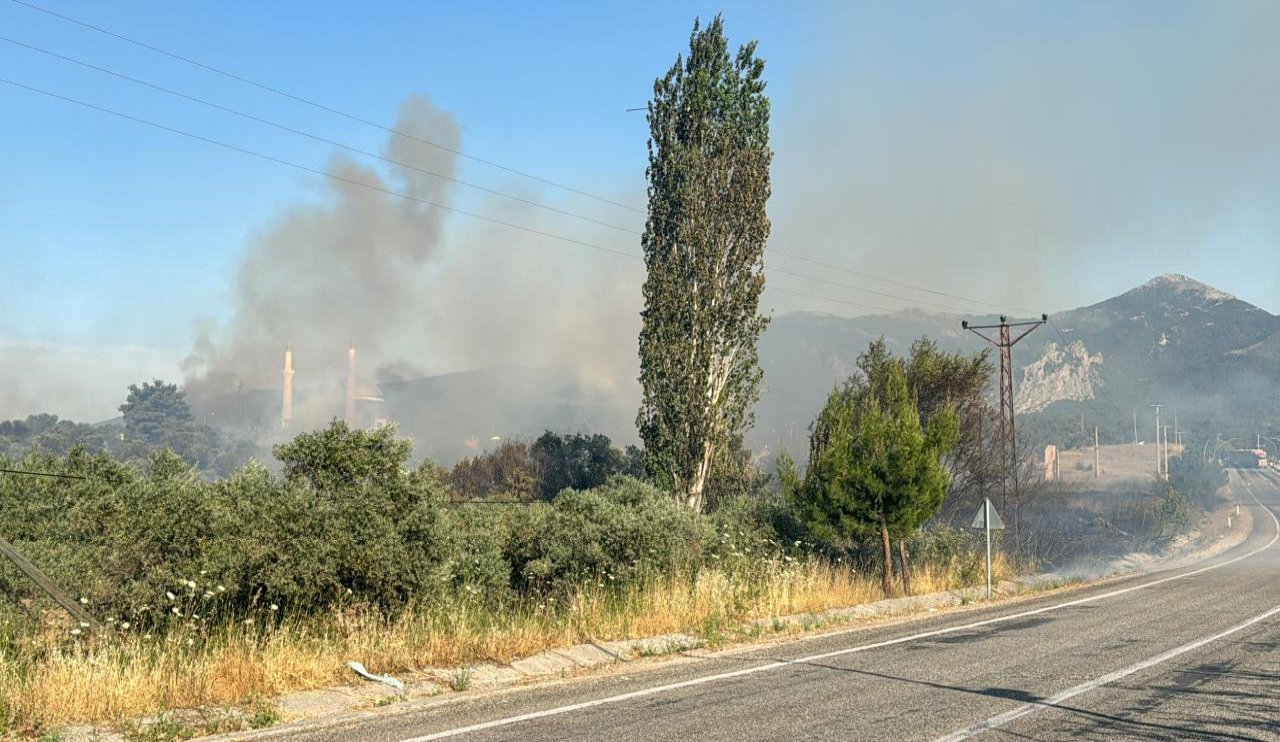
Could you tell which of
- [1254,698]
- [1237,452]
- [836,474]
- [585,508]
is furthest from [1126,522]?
[1237,452]

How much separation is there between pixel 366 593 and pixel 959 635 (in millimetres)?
9002

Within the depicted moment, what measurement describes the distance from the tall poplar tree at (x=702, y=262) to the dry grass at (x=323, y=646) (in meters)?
12.5

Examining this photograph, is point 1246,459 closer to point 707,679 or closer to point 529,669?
point 707,679

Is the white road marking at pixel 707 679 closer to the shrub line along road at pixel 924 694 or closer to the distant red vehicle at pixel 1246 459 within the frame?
the shrub line along road at pixel 924 694

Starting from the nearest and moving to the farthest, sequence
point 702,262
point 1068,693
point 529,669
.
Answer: point 1068,693, point 529,669, point 702,262

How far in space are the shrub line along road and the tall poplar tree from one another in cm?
1572

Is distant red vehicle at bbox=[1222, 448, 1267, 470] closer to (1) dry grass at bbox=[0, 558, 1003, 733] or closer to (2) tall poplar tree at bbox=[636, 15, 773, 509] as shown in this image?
(2) tall poplar tree at bbox=[636, 15, 773, 509]

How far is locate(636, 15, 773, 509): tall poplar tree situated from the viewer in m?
32.5

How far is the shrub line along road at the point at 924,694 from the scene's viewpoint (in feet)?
28.1

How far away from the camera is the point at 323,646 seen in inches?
462

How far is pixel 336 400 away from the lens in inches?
7712

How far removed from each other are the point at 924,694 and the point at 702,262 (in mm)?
23958

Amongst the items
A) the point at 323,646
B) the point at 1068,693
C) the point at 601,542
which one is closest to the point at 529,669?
the point at 323,646

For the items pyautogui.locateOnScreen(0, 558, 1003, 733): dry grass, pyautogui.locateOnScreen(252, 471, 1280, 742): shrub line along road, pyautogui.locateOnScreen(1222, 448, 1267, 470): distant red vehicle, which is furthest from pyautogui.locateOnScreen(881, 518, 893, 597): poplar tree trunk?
pyautogui.locateOnScreen(1222, 448, 1267, 470): distant red vehicle
